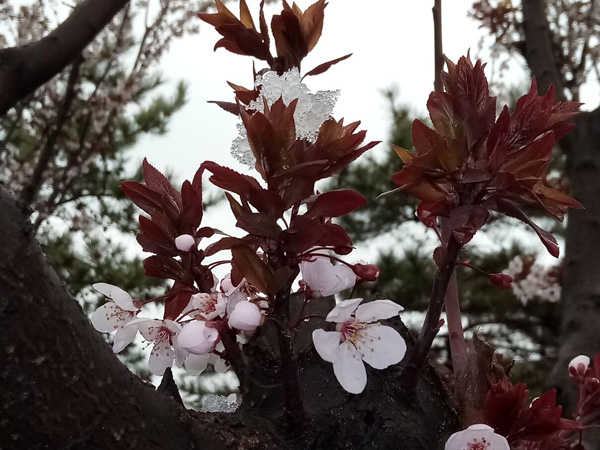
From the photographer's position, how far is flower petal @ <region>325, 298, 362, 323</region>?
0.31m

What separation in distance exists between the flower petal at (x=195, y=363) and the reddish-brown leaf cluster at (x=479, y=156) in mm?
195

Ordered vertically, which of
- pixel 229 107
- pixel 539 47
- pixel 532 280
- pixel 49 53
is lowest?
pixel 229 107

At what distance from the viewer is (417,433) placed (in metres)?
0.34

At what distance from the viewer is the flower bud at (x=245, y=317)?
321 millimetres

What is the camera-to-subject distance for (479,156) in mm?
323

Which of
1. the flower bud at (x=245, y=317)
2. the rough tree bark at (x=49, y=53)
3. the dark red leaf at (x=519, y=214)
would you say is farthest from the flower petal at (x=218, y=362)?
the rough tree bark at (x=49, y=53)

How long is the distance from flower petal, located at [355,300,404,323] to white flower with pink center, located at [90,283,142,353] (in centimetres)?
16

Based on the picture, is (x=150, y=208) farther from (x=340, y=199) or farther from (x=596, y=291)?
(x=596, y=291)

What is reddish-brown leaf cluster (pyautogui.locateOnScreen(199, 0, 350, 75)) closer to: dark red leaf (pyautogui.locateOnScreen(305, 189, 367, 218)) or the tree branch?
dark red leaf (pyautogui.locateOnScreen(305, 189, 367, 218))

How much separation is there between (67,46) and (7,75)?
0.12 metres

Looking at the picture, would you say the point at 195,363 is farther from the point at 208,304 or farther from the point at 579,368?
the point at 579,368

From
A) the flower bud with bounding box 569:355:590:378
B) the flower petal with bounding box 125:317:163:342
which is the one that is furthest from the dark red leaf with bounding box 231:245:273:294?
the flower bud with bounding box 569:355:590:378

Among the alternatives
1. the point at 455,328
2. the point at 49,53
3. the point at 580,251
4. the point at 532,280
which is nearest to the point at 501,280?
the point at 455,328

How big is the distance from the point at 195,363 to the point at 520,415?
222mm
